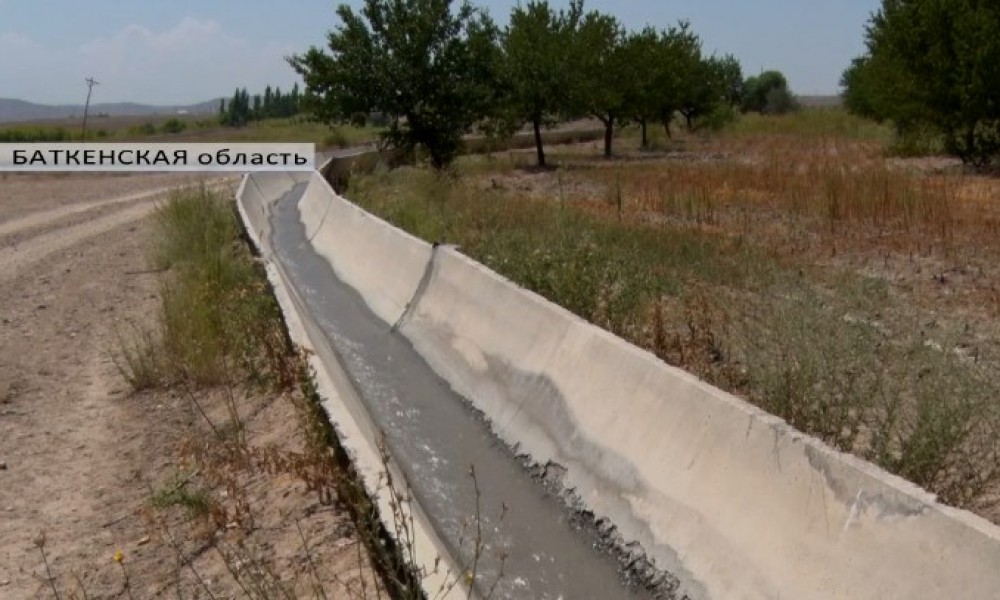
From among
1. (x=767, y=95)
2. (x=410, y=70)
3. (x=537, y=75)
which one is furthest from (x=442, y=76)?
(x=767, y=95)

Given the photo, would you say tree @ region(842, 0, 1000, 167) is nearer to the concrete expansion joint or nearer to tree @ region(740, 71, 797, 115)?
the concrete expansion joint

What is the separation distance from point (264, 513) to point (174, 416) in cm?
303

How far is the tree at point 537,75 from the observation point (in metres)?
38.1

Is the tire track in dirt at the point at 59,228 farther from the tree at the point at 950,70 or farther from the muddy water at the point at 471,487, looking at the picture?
the tree at the point at 950,70

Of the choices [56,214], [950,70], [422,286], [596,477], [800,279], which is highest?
[950,70]

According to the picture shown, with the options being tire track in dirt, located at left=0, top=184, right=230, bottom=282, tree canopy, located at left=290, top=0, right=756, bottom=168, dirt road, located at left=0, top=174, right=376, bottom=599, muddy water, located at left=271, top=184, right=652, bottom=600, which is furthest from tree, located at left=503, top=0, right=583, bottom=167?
muddy water, located at left=271, top=184, right=652, bottom=600

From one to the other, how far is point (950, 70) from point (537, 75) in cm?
1427

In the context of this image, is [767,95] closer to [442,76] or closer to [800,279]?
[442,76]

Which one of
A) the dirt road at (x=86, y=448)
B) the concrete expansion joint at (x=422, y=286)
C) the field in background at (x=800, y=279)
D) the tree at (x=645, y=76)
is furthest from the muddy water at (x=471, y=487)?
the tree at (x=645, y=76)

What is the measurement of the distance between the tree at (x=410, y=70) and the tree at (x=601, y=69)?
299 inches

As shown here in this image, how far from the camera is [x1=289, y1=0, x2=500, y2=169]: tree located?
104 feet

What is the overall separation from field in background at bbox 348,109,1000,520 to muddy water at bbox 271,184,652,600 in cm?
131

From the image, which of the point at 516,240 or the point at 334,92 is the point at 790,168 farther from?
the point at 516,240

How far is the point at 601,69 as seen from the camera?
4303 cm
